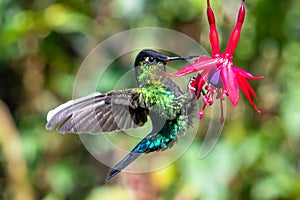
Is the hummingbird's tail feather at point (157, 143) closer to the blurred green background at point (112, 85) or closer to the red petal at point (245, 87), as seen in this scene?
the red petal at point (245, 87)

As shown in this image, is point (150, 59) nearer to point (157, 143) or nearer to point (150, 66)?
point (150, 66)

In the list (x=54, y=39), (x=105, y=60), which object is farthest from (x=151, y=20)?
(x=54, y=39)

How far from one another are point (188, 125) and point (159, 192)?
106 cm

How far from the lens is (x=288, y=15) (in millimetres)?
1919

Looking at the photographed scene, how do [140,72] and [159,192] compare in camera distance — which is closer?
[140,72]

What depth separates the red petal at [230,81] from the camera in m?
0.69

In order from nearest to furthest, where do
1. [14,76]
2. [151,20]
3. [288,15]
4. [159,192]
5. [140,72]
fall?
[140,72]
[159,192]
[288,15]
[151,20]
[14,76]

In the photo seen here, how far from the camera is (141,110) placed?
2.49ft

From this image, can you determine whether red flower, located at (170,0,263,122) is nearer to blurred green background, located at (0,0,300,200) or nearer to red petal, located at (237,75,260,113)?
red petal, located at (237,75,260,113)

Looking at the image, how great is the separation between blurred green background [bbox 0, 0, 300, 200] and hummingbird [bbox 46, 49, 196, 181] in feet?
3.05

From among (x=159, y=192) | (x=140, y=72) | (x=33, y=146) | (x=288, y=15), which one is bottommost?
(x=159, y=192)

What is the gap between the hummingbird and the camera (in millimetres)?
694

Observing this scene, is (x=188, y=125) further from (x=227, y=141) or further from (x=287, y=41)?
(x=287, y=41)

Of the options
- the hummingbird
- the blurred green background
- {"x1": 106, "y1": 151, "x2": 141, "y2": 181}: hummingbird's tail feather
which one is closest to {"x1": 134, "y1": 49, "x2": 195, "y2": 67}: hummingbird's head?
the hummingbird
